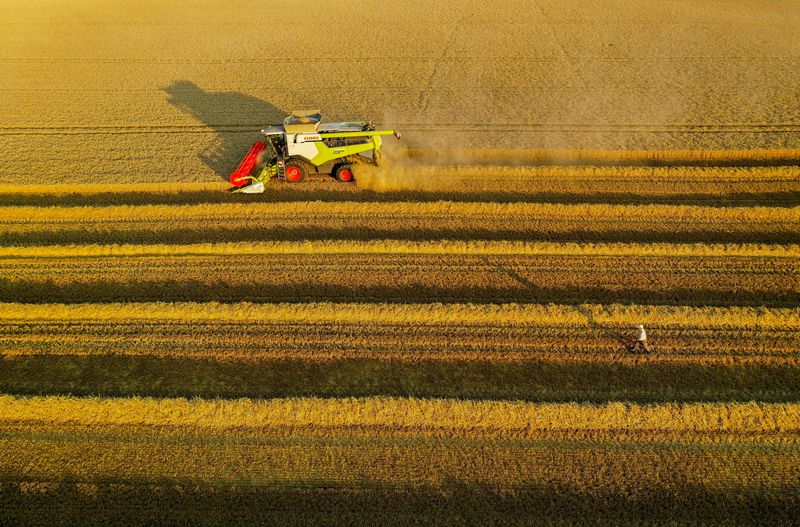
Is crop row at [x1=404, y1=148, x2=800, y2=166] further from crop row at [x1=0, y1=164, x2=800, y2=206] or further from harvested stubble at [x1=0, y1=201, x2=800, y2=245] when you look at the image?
harvested stubble at [x1=0, y1=201, x2=800, y2=245]

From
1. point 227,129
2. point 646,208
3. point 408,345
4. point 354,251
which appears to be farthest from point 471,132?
point 408,345

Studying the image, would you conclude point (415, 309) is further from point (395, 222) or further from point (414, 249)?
point (395, 222)

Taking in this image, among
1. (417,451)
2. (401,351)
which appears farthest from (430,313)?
(417,451)

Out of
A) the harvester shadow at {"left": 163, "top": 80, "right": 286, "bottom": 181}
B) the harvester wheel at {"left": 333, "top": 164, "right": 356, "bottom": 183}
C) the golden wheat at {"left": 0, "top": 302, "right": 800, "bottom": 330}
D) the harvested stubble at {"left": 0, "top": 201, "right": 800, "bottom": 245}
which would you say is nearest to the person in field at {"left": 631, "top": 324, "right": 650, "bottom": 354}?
the golden wheat at {"left": 0, "top": 302, "right": 800, "bottom": 330}

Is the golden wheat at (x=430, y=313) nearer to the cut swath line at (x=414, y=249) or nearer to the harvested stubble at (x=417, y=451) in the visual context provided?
the cut swath line at (x=414, y=249)

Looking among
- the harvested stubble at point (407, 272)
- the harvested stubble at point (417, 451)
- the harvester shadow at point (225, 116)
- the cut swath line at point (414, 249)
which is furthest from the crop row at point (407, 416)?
the harvester shadow at point (225, 116)

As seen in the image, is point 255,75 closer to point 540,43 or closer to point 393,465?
point 540,43
